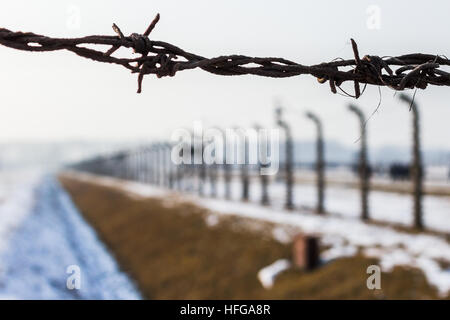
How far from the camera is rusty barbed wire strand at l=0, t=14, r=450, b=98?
6.86ft

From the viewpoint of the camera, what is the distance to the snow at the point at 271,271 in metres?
8.73

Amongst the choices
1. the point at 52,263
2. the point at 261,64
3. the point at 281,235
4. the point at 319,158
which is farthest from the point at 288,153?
the point at 261,64

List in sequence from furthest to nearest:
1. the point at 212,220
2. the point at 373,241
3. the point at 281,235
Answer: the point at 212,220, the point at 281,235, the point at 373,241

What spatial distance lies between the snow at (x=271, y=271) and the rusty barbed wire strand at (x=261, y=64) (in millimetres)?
6761

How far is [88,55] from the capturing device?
2.11 meters

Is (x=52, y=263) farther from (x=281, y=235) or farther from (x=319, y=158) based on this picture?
(x=319, y=158)

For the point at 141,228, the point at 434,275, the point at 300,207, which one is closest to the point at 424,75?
the point at 434,275

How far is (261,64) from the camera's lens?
90.8 inches

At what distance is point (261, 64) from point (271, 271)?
23.5 feet

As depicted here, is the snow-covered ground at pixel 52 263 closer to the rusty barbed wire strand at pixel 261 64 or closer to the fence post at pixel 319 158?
the fence post at pixel 319 158

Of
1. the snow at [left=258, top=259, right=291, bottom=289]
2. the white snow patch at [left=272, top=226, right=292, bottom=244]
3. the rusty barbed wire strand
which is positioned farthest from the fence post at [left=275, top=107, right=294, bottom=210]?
the rusty barbed wire strand

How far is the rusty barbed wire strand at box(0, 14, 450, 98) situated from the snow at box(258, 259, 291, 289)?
22.2 ft

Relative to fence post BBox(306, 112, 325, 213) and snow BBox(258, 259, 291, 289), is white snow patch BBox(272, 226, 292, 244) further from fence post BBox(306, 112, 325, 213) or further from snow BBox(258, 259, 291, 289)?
fence post BBox(306, 112, 325, 213)

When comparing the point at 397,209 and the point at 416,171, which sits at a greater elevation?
the point at 416,171
